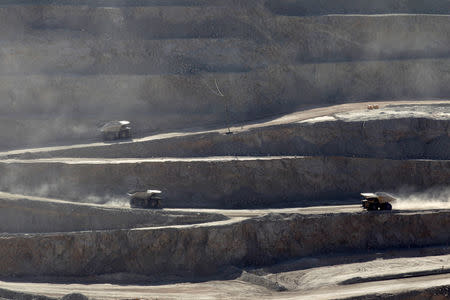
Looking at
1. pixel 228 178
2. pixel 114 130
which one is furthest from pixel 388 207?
pixel 114 130

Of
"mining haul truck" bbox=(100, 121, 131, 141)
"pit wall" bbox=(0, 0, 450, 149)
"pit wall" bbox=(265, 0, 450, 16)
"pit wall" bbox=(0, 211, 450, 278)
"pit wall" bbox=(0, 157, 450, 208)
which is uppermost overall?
"pit wall" bbox=(265, 0, 450, 16)

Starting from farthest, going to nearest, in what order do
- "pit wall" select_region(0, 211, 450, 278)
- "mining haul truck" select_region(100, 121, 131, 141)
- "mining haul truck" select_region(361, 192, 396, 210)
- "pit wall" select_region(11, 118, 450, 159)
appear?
1. "mining haul truck" select_region(100, 121, 131, 141)
2. "pit wall" select_region(11, 118, 450, 159)
3. "mining haul truck" select_region(361, 192, 396, 210)
4. "pit wall" select_region(0, 211, 450, 278)

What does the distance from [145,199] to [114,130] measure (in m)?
9.45

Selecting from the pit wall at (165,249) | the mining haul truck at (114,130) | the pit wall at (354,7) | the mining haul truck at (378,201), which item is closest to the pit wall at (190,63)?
the pit wall at (354,7)

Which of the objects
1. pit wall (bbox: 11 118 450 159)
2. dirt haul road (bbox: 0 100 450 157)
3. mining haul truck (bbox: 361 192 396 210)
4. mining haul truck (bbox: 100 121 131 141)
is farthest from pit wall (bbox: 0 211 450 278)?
mining haul truck (bbox: 100 121 131 141)

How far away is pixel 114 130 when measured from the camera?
4634cm

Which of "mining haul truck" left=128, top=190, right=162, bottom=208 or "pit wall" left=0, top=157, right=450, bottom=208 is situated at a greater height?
"pit wall" left=0, top=157, right=450, bottom=208

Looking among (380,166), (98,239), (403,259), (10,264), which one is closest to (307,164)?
(380,166)

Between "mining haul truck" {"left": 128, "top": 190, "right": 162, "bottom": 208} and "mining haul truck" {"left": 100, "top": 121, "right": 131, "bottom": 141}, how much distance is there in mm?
8712

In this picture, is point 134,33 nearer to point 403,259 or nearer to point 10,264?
point 10,264

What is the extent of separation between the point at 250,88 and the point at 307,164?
1118 cm

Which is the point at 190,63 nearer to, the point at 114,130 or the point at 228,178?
the point at 114,130

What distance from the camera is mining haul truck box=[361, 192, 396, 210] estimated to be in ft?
Result: 121

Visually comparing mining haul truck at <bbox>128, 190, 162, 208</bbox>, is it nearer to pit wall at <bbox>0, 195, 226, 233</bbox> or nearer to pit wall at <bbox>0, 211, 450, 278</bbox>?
pit wall at <bbox>0, 195, 226, 233</bbox>
